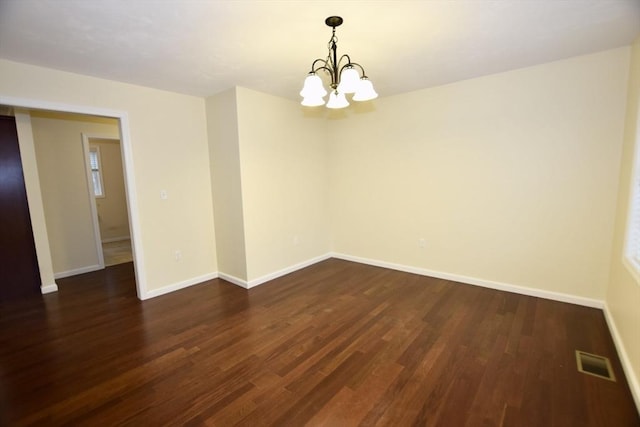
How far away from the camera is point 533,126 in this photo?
3049 mm

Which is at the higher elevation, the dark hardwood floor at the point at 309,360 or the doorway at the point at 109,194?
the doorway at the point at 109,194

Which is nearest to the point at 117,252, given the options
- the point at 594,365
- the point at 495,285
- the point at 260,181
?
the point at 260,181

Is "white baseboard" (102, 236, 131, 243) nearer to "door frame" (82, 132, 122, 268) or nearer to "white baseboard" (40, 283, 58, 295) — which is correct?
"door frame" (82, 132, 122, 268)

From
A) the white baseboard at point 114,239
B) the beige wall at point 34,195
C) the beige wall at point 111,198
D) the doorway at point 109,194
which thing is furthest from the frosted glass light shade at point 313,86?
the white baseboard at point 114,239

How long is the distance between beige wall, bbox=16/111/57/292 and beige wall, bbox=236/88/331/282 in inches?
105

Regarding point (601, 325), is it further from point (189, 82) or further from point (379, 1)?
point (189, 82)

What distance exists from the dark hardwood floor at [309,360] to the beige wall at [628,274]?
0.61 feet

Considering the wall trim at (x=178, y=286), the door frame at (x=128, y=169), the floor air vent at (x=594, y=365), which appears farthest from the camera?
the wall trim at (x=178, y=286)

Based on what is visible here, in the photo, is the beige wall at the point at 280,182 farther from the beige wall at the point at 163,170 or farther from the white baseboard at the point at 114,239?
the white baseboard at the point at 114,239

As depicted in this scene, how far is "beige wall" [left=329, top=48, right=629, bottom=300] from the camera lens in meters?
2.79

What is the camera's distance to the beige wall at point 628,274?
1.89 m

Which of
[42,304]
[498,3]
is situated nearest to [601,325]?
[498,3]

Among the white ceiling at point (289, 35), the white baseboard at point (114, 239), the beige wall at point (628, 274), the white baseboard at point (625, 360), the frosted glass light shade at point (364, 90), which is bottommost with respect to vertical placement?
the white baseboard at point (625, 360)

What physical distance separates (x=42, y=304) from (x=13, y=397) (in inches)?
75.3
